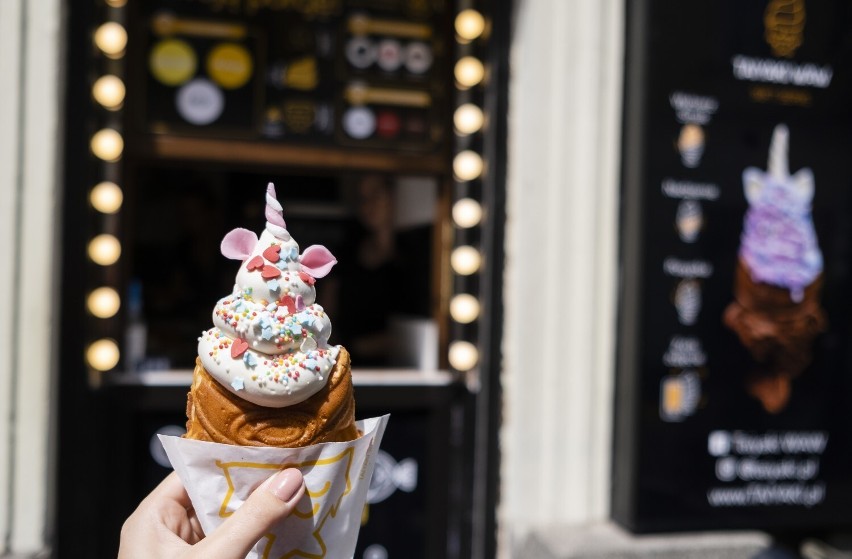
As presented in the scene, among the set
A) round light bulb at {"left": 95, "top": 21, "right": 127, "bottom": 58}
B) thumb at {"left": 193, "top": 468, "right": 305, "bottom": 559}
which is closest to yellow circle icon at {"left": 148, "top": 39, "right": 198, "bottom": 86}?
round light bulb at {"left": 95, "top": 21, "right": 127, "bottom": 58}

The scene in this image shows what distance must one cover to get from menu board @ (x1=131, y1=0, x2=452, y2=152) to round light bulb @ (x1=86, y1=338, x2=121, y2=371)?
1.09 m

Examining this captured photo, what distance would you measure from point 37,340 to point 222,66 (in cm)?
163

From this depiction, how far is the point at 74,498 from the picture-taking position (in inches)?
140

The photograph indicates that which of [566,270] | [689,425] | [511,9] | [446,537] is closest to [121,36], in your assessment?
[511,9]

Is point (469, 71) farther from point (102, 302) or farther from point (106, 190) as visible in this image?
point (102, 302)

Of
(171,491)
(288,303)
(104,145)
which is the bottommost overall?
(171,491)

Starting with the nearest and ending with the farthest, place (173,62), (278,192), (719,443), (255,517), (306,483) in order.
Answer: (255,517) → (306,483) → (173,62) → (719,443) → (278,192)

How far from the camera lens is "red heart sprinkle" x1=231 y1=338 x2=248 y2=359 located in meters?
1.71

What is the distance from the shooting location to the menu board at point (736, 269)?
3.82 metres

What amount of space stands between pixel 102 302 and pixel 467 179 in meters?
1.95

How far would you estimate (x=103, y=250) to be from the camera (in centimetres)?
359

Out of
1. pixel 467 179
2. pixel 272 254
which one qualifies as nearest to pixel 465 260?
pixel 467 179

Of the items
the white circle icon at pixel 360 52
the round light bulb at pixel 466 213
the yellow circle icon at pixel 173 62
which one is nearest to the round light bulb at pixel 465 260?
the round light bulb at pixel 466 213

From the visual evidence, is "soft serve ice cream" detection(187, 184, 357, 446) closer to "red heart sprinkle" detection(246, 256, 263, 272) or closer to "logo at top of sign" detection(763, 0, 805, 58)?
"red heart sprinkle" detection(246, 256, 263, 272)
